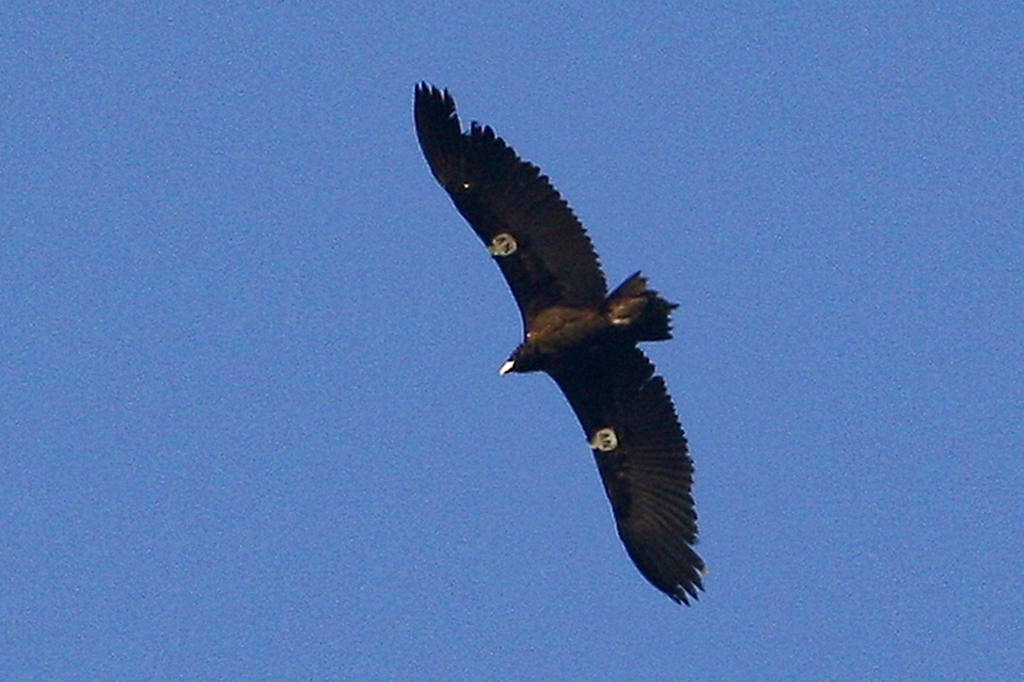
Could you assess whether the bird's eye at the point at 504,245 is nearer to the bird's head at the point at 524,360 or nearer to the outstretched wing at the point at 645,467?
the bird's head at the point at 524,360

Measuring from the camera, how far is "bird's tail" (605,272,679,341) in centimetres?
2280

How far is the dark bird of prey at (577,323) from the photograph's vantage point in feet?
77.8

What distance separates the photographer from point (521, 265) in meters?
24.0

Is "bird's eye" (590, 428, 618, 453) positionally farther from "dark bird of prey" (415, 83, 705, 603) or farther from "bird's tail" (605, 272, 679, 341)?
"bird's tail" (605, 272, 679, 341)

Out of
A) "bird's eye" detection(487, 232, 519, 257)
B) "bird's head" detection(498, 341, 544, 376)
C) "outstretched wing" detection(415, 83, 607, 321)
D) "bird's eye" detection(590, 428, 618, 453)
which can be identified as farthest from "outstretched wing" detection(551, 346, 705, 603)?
"bird's eye" detection(487, 232, 519, 257)

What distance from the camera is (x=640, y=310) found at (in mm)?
22891

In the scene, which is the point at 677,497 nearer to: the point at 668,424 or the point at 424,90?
the point at 668,424

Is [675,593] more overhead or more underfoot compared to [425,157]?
more underfoot

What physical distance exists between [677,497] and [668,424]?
Result: 0.80 m

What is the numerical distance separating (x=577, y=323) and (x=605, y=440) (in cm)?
177

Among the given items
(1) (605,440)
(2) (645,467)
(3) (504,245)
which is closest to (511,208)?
(3) (504,245)

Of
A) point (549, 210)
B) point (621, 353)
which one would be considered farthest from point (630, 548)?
point (549, 210)

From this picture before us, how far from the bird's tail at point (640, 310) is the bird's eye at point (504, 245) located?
1312mm

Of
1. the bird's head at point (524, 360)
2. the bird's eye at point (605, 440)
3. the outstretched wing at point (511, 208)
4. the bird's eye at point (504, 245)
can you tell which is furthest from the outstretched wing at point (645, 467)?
the bird's eye at point (504, 245)
